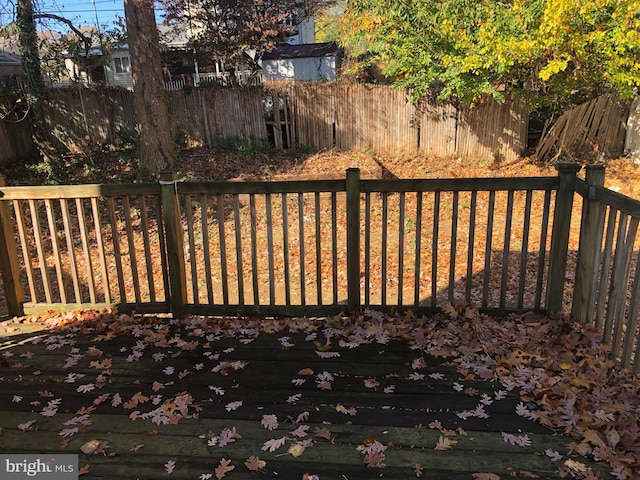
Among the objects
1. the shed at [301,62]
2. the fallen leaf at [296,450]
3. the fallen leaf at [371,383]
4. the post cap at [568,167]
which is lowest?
the fallen leaf at [371,383]

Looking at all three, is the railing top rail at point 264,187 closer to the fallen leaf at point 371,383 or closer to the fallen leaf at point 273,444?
the fallen leaf at point 371,383

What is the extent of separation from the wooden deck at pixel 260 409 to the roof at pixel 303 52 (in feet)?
65.3

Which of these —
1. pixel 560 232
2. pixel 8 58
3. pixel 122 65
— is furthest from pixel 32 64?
pixel 122 65

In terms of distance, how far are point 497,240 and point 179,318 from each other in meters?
5.66

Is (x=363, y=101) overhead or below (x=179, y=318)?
overhead

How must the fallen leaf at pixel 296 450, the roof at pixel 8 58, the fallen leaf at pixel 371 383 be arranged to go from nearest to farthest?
the fallen leaf at pixel 296 450 < the fallen leaf at pixel 371 383 < the roof at pixel 8 58

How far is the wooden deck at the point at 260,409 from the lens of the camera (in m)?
2.39

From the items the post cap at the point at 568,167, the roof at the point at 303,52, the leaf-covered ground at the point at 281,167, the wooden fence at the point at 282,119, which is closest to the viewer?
the post cap at the point at 568,167

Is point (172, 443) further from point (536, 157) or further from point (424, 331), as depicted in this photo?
point (536, 157)

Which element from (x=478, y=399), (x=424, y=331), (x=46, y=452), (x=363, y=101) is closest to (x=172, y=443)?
(x=46, y=452)

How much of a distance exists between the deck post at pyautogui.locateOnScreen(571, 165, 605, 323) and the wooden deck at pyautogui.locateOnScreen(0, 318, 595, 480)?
1.13 metres

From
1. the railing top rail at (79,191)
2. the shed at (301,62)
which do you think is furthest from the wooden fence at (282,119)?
the railing top rail at (79,191)

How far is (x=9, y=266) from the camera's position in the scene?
14.2ft

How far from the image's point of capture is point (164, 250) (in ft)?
13.7
